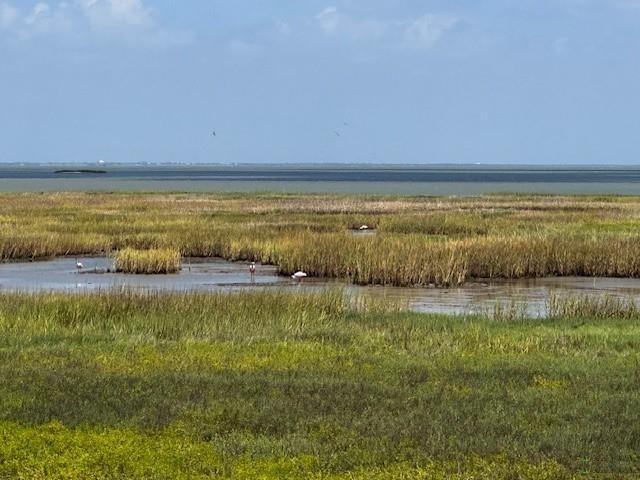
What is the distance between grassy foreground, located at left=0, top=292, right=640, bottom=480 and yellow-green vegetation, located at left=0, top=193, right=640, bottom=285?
11.9 m

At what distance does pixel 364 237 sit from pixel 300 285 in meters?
8.93

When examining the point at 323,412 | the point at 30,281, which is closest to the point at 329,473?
the point at 323,412

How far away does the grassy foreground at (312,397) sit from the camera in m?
10.8

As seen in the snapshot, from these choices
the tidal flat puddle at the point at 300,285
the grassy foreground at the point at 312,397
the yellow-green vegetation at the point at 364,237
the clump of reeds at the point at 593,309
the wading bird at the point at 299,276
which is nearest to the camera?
the grassy foreground at the point at 312,397

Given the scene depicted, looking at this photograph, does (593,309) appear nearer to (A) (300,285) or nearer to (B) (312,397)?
(A) (300,285)

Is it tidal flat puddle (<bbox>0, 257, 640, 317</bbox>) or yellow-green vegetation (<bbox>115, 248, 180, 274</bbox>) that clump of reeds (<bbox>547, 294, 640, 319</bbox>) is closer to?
tidal flat puddle (<bbox>0, 257, 640, 317</bbox>)

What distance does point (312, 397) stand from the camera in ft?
43.7

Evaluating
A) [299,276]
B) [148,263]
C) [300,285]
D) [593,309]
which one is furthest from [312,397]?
[148,263]

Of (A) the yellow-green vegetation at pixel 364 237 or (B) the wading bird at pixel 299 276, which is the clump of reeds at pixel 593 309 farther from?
(B) the wading bird at pixel 299 276

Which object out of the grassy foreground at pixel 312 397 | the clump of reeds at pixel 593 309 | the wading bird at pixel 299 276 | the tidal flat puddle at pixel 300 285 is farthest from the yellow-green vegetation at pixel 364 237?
the grassy foreground at pixel 312 397

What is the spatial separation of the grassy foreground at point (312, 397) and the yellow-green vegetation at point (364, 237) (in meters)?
11.9

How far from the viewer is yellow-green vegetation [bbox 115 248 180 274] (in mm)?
34062

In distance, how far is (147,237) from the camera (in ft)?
138

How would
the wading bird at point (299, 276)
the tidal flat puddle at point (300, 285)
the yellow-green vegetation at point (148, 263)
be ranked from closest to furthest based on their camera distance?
the tidal flat puddle at point (300, 285) → the wading bird at point (299, 276) → the yellow-green vegetation at point (148, 263)
